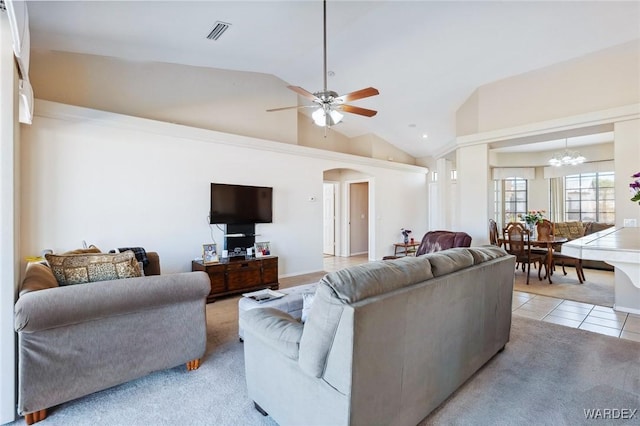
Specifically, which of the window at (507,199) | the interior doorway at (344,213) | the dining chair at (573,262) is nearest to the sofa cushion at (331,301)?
the dining chair at (573,262)

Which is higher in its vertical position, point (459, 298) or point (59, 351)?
point (459, 298)

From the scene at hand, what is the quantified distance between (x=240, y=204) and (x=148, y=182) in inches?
51.7

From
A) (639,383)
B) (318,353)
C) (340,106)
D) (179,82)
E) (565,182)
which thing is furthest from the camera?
(565,182)

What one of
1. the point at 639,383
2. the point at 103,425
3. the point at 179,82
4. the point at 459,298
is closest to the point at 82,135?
the point at 179,82

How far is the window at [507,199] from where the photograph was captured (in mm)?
8828

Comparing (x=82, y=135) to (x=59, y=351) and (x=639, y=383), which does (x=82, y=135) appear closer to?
(x=59, y=351)

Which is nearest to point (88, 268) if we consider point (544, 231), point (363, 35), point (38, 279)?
point (38, 279)

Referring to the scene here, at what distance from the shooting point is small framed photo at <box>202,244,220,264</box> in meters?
4.34

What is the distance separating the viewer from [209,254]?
4.41 meters

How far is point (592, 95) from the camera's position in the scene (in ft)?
13.2

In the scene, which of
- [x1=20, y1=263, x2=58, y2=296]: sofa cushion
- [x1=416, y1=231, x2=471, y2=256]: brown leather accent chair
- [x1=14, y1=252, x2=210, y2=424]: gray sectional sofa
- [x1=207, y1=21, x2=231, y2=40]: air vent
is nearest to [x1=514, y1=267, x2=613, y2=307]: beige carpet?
[x1=416, y1=231, x2=471, y2=256]: brown leather accent chair

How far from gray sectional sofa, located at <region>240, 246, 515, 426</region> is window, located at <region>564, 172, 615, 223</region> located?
7.89m

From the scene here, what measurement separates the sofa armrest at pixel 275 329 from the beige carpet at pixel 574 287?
Answer: 14.5 feet

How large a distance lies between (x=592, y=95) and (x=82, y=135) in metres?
6.50
